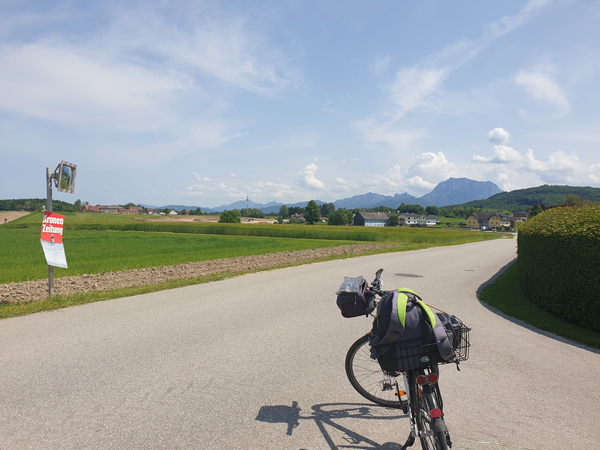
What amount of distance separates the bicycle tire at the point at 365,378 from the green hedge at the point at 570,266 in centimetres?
502

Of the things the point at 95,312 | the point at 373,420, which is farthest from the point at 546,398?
the point at 95,312

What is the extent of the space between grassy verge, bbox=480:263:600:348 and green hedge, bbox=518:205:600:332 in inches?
8.3

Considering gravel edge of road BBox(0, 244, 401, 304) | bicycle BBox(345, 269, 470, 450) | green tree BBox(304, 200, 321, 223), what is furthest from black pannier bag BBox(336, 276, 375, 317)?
green tree BBox(304, 200, 321, 223)

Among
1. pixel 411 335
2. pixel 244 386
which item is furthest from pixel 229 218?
pixel 411 335

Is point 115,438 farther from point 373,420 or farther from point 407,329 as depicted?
point 407,329

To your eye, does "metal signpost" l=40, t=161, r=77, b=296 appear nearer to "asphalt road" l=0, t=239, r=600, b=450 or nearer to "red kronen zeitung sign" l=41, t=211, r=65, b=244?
"red kronen zeitung sign" l=41, t=211, r=65, b=244

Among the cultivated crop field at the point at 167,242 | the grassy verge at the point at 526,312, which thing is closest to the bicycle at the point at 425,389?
the grassy verge at the point at 526,312

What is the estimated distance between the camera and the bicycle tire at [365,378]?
4.00 m

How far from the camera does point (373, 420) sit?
3709mm

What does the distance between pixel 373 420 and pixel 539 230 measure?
728cm

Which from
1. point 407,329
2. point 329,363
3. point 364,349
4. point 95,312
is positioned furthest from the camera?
point 95,312

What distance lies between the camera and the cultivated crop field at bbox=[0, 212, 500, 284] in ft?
57.9

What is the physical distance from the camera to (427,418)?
292 centimetres

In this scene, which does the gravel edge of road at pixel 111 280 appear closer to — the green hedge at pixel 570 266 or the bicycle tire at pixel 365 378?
the bicycle tire at pixel 365 378
